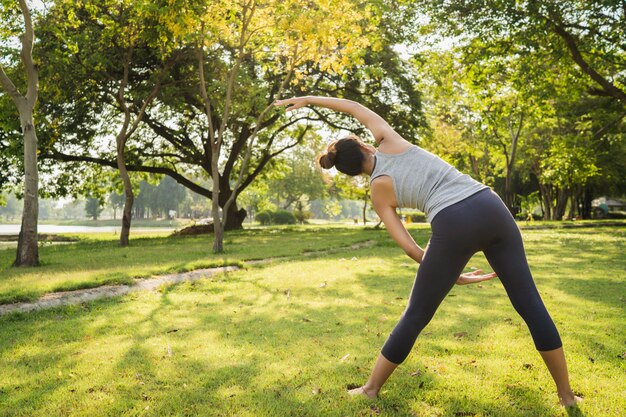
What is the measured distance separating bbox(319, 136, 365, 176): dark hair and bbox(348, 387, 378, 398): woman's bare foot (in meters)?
1.66

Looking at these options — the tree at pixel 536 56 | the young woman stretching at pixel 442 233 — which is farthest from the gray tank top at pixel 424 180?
the tree at pixel 536 56

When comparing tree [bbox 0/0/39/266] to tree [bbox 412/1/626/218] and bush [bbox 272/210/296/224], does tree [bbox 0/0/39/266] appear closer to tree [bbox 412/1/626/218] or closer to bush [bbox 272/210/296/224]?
tree [bbox 412/1/626/218]

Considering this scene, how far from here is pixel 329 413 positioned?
3271mm

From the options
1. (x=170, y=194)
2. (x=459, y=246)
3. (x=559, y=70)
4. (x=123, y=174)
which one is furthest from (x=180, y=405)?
(x=170, y=194)

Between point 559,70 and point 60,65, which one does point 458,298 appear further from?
point 60,65

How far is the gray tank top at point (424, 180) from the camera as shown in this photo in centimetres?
315

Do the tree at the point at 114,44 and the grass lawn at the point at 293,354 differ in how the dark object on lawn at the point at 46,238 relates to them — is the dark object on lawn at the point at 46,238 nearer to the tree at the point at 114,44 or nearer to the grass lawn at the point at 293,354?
the tree at the point at 114,44

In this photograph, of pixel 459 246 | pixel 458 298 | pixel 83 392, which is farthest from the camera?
pixel 458 298

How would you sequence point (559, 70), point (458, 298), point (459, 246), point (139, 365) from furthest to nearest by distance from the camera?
point (559, 70), point (458, 298), point (139, 365), point (459, 246)

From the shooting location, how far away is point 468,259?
318 cm

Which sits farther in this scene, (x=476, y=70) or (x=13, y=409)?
(x=476, y=70)

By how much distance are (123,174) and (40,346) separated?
47.4 feet

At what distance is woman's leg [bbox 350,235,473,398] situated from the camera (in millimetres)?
3123

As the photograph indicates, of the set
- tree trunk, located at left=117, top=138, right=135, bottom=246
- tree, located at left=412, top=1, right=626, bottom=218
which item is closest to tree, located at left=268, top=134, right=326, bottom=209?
tree, located at left=412, top=1, right=626, bottom=218
